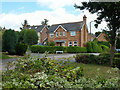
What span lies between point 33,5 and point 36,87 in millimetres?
3454

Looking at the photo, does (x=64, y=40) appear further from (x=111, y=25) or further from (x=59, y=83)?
(x=59, y=83)

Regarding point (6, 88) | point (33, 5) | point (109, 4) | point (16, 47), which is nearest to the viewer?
point (6, 88)

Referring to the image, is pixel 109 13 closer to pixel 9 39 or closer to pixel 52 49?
pixel 9 39

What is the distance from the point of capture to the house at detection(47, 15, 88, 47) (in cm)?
2886

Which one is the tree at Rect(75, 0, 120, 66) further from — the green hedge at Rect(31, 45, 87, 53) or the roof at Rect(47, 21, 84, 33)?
the roof at Rect(47, 21, 84, 33)

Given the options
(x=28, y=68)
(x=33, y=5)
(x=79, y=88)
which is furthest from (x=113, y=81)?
(x=33, y=5)

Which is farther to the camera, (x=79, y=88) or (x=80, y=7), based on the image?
(x=80, y=7)

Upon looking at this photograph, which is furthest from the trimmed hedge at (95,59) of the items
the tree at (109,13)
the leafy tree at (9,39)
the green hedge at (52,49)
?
the green hedge at (52,49)

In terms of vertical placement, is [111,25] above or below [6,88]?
above

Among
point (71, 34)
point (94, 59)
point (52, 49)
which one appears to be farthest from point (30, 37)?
point (94, 59)

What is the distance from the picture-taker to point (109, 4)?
803 centimetres

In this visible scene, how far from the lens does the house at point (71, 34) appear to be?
94.7 feet

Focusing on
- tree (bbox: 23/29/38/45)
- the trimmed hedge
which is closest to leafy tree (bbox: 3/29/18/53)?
the trimmed hedge

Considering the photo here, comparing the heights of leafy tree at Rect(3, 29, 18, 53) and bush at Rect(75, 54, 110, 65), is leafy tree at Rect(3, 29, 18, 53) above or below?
above
